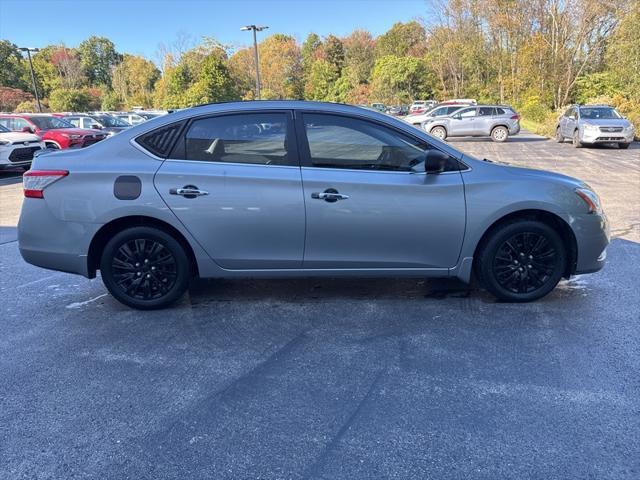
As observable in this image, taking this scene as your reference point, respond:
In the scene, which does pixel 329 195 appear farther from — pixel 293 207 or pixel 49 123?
pixel 49 123

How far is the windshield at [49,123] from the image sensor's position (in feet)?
55.0

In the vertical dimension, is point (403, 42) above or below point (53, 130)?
above

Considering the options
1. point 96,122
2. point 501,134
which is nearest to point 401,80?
point 501,134

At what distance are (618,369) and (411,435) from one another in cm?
155

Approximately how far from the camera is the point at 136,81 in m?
65.5

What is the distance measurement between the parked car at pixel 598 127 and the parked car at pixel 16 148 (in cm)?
1865

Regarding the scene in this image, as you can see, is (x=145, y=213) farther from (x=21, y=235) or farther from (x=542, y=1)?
(x=542, y=1)

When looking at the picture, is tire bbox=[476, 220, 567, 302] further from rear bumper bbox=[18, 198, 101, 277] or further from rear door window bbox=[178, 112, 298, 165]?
rear bumper bbox=[18, 198, 101, 277]

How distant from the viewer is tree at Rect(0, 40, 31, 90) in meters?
60.4

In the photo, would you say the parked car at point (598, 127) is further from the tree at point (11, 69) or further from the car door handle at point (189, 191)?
the tree at point (11, 69)

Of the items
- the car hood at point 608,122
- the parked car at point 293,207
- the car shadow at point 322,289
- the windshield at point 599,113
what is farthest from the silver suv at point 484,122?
the parked car at point 293,207

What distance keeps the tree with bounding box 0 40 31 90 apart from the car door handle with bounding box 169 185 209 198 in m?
68.6

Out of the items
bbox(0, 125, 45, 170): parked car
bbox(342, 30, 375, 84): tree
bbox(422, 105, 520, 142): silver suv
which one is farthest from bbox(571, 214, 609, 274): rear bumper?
bbox(342, 30, 375, 84): tree

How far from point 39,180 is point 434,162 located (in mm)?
3150
